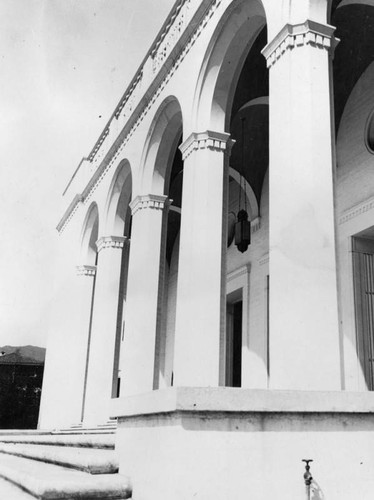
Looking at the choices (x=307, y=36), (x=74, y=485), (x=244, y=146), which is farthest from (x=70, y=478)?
(x=244, y=146)

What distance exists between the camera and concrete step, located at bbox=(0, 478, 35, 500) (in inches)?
166

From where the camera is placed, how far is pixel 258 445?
3.51m

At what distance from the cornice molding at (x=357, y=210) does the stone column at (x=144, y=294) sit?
3.34m

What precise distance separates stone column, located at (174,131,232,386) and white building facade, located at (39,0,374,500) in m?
0.03

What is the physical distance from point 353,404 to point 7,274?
2070 cm

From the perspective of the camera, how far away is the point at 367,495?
3.67 m

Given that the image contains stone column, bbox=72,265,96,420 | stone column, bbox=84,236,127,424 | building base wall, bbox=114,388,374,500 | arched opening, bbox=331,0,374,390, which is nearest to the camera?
building base wall, bbox=114,388,374,500

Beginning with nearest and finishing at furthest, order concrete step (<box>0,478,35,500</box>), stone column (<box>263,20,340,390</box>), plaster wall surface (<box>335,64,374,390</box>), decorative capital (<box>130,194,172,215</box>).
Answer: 1. concrete step (<box>0,478,35,500</box>)
2. stone column (<box>263,20,340,390</box>)
3. plaster wall surface (<box>335,64,374,390</box>)
4. decorative capital (<box>130,194,172,215</box>)

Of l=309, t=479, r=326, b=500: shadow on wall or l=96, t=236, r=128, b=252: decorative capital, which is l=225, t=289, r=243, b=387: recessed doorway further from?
l=309, t=479, r=326, b=500: shadow on wall

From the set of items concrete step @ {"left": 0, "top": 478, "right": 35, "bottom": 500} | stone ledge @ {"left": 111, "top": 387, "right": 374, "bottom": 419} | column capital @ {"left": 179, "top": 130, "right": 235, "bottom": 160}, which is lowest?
concrete step @ {"left": 0, "top": 478, "right": 35, "bottom": 500}

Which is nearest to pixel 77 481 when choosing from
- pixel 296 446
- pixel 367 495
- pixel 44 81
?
pixel 296 446

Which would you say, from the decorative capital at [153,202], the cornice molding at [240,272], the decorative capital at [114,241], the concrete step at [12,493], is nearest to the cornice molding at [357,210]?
the decorative capital at [153,202]

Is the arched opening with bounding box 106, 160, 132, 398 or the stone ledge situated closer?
the stone ledge

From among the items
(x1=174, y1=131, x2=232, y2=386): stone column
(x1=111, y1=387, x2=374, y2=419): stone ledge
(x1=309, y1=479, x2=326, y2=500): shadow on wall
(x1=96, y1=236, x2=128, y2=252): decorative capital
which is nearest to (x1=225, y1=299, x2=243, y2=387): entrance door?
(x1=96, y1=236, x2=128, y2=252): decorative capital
